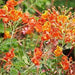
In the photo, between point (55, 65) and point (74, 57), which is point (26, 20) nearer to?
point (55, 65)

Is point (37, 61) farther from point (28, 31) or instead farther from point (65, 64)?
point (28, 31)

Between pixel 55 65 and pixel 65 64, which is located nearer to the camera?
pixel 65 64

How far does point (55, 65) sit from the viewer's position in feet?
7.68

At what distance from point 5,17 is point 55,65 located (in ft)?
2.18

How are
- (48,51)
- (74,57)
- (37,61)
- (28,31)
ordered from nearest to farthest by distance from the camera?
1. (37,61)
2. (48,51)
3. (28,31)
4. (74,57)

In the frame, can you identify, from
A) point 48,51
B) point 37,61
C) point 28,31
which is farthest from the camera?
point 28,31

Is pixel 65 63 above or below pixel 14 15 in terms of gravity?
below

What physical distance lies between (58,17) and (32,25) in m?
0.28

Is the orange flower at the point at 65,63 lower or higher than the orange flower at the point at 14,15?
lower

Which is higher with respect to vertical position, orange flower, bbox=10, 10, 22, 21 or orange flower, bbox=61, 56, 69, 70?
orange flower, bbox=10, 10, 22, 21

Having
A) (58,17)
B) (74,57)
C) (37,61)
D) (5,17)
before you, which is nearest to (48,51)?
(37,61)

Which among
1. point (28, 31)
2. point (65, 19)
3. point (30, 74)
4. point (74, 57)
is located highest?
point (65, 19)

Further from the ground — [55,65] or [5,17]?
[5,17]

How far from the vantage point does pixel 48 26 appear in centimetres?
213
